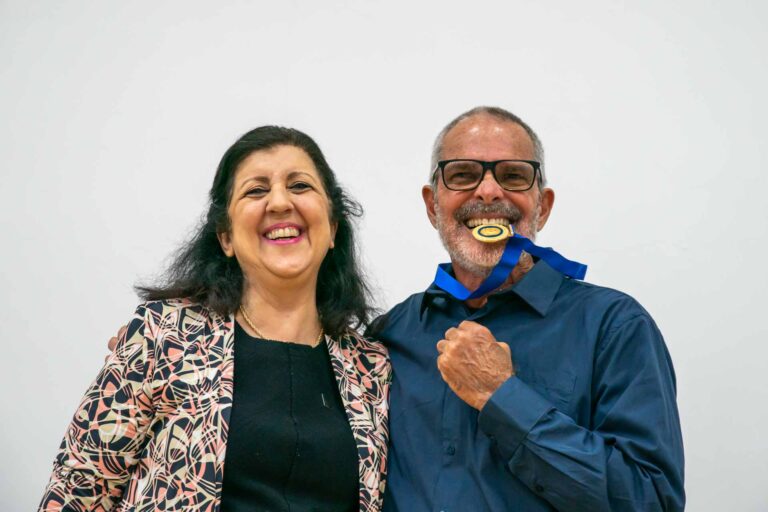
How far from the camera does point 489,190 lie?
2197 mm

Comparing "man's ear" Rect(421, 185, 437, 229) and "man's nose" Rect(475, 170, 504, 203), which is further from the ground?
"man's nose" Rect(475, 170, 504, 203)

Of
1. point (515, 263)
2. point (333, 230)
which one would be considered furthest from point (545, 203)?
point (333, 230)

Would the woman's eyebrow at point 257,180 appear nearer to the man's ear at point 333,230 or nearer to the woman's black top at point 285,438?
the man's ear at point 333,230

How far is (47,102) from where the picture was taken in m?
3.34

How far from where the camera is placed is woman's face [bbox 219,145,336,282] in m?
2.08

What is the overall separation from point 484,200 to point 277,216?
56 centimetres

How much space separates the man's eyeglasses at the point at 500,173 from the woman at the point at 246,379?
13.9 inches

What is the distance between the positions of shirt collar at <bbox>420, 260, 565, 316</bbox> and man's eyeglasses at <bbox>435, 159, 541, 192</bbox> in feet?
0.77

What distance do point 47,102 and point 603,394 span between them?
8.46ft

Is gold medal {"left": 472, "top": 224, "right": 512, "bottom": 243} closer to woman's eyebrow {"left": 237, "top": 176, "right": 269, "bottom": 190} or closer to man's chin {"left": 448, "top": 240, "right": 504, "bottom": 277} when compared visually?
man's chin {"left": 448, "top": 240, "right": 504, "bottom": 277}

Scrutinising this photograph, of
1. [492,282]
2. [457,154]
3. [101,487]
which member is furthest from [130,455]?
[457,154]

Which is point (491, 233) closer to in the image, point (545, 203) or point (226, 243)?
point (545, 203)

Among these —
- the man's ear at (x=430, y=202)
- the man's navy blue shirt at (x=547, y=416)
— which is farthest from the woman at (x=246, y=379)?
the man's ear at (x=430, y=202)

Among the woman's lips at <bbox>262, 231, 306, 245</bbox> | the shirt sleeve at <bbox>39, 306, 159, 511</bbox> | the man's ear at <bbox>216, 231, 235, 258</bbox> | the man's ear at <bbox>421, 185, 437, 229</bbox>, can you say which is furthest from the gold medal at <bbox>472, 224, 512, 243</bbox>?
the shirt sleeve at <bbox>39, 306, 159, 511</bbox>
